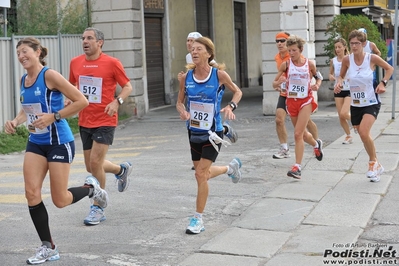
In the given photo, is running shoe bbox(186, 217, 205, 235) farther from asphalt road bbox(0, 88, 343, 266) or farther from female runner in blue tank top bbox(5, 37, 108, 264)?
female runner in blue tank top bbox(5, 37, 108, 264)

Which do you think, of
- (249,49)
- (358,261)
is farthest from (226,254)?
(249,49)

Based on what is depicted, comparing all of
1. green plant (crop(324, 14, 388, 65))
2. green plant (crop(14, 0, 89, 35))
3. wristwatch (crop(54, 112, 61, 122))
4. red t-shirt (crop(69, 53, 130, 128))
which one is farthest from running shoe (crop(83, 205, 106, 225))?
green plant (crop(324, 14, 388, 65))

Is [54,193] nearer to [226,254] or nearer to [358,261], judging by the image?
[226,254]

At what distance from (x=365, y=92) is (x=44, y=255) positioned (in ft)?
17.1

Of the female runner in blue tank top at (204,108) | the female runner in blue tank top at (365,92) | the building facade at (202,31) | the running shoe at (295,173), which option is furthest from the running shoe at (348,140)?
the female runner in blue tank top at (204,108)

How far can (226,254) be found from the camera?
6.73m

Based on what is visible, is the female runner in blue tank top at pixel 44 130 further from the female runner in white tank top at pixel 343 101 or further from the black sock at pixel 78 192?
the female runner in white tank top at pixel 343 101

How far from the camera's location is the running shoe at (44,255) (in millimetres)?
6535

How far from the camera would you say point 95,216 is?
8.02 m

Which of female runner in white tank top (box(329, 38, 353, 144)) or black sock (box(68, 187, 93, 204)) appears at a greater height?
female runner in white tank top (box(329, 38, 353, 144))

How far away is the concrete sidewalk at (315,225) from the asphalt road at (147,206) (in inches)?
10.3

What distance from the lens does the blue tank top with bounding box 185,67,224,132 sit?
7.81 meters

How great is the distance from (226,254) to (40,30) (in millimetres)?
13046

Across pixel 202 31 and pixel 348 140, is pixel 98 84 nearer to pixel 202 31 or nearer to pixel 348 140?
pixel 348 140
